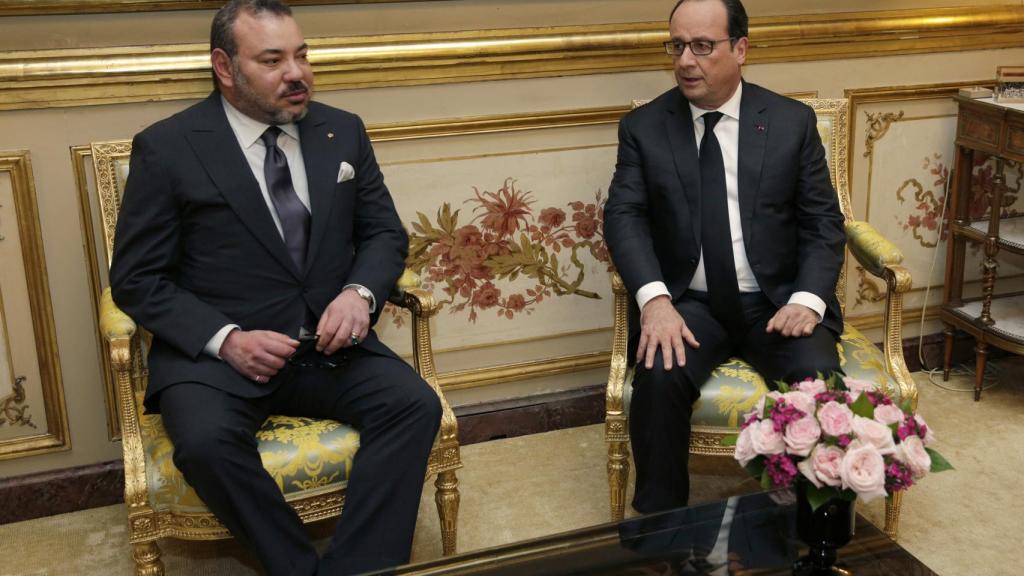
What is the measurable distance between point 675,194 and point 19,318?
1928 millimetres

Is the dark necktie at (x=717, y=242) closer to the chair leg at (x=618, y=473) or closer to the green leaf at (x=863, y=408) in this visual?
the chair leg at (x=618, y=473)

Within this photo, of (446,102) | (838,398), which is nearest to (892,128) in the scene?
(446,102)

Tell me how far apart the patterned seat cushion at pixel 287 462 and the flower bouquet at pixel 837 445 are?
3.24 feet

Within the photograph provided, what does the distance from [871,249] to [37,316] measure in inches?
95.7

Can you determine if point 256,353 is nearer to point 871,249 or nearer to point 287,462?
point 287,462

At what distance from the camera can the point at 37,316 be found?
10.6 ft

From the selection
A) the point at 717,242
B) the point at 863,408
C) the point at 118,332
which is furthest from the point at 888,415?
the point at 118,332

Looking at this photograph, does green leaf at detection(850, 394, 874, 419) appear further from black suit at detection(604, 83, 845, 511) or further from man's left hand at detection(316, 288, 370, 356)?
man's left hand at detection(316, 288, 370, 356)

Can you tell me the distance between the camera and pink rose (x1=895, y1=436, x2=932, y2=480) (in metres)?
2.07

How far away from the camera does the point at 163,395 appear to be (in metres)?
2.68

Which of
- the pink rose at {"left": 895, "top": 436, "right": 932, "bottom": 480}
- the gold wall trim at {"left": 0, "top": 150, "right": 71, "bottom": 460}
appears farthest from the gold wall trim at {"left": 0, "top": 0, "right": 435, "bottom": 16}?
the pink rose at {"left": 895, "top": 436, "right": 932, "bottom": 480}

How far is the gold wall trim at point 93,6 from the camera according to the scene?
2.98 metres

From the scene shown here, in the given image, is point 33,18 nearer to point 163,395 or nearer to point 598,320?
point 163,395

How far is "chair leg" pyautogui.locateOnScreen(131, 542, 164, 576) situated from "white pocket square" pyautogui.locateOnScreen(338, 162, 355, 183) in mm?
1025
